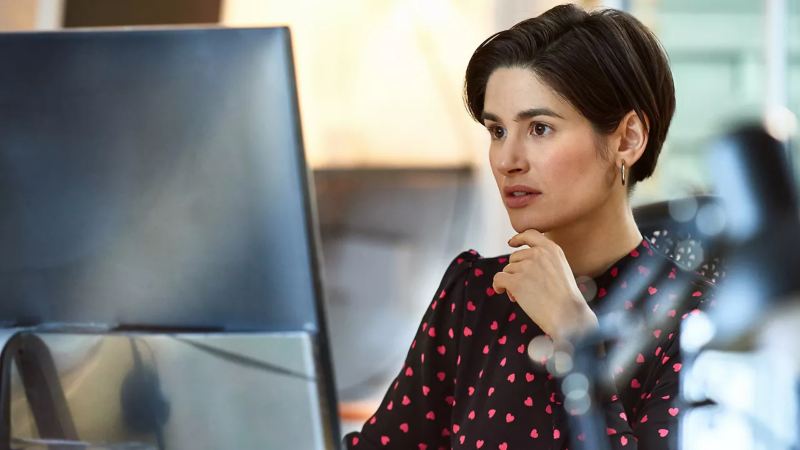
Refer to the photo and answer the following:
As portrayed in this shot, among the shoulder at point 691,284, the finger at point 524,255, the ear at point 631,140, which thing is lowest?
the shoulder at point 691,284

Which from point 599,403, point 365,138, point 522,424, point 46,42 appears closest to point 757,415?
point 599,403

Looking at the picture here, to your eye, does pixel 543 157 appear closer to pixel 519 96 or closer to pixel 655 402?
pixel 519 96

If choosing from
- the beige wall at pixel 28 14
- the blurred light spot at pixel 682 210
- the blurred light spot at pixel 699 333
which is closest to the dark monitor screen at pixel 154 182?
the blurred light spot at pixel 699 333

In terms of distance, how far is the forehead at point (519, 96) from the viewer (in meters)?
0.91

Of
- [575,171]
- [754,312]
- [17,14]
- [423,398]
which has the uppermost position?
[17,14]

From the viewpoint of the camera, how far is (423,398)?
101 centimetres

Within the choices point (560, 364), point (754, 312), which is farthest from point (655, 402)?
point (754, 312)

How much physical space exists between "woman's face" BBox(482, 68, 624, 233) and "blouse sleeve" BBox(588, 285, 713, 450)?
140mm

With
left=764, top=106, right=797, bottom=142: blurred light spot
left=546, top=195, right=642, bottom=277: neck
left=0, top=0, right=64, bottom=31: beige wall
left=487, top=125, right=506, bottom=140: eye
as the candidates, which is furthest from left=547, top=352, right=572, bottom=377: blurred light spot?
left=0, top=0, right=64, bottom=31: beige wall

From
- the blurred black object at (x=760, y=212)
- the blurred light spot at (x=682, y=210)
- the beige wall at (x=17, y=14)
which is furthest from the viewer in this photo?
the beige wall at (x=17, y=14)

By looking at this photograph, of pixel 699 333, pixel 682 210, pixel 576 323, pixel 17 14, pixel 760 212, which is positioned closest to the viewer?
pixel 760 212

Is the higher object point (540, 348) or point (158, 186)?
point (158, 186)

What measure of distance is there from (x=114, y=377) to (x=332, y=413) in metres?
0.20

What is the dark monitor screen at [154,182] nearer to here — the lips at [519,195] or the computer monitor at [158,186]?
the computer monitor at [158,186]
